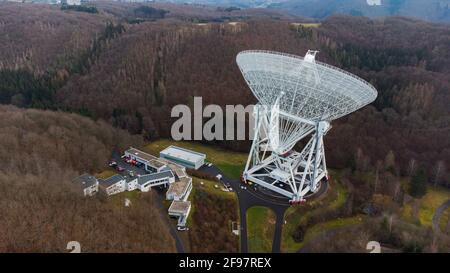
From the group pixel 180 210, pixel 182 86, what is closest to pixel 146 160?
pixel 180 210

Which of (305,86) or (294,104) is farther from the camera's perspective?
(294,104)

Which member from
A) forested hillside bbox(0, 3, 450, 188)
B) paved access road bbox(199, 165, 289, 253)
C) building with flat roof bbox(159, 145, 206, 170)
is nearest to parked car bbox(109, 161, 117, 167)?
building with flat roof bbox(159, 145, 206, 170)

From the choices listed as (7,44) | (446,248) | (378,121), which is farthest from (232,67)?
(7,44)

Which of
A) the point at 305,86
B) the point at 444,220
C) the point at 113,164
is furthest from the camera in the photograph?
the point at 113,164

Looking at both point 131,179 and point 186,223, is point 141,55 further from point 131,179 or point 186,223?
point 186,223

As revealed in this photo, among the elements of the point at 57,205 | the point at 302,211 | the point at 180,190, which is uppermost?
the point at 57,205

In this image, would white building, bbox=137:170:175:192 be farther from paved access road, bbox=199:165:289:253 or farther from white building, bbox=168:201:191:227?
paved access road, bbox=199:165:289:253

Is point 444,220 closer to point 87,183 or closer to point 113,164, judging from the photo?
point 87,183

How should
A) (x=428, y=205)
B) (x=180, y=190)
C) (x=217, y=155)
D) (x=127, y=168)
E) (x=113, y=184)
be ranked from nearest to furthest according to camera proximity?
(x=113, y=184)
(x=180, y=190)
(x=428, y=205)
(x=127, y=168)
(x=217, y=155)
